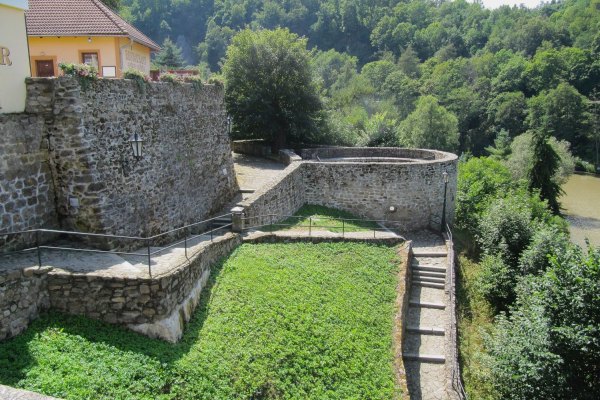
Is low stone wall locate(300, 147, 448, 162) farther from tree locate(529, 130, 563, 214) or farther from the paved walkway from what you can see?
tree locate(529, 130, 563, 214)

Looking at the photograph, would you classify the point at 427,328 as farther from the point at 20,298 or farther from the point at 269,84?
the point at 269,84

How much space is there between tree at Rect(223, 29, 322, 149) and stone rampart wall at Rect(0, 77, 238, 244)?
1119cm

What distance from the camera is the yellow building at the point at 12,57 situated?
9422 millimetres

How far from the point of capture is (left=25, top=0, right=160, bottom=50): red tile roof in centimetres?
1483

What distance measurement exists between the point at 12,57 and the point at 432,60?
90038mm

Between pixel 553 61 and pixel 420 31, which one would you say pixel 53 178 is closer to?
pixel 553 61

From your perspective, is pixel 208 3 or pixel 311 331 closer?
pixel 311 331

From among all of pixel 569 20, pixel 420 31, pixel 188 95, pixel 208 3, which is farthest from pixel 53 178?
pixel 208 3

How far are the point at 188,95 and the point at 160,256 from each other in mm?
6258

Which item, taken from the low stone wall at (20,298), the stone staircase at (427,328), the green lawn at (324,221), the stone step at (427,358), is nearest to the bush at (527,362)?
the stone step at (427,358)

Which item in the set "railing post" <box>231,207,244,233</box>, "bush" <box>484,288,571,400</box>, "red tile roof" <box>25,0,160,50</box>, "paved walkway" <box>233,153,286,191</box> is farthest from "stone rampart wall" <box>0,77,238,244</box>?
"bush" <box>484,288,571,400</box>

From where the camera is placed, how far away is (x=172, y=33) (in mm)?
127938

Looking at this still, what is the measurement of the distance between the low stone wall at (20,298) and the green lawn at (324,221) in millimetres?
8562

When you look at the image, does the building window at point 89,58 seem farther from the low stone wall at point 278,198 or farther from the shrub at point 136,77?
the low stone wall at point 278,198
